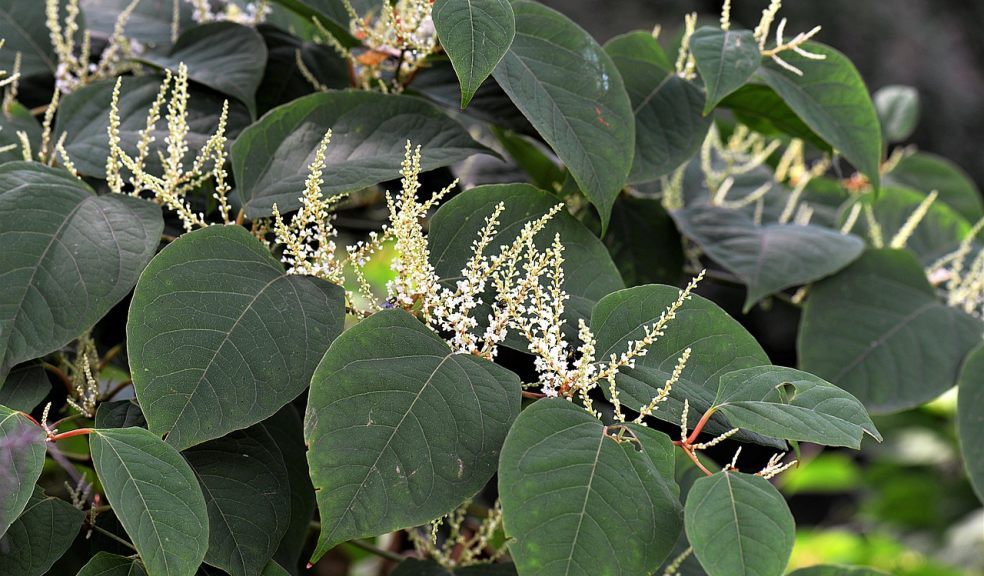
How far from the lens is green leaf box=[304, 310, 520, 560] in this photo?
44cm

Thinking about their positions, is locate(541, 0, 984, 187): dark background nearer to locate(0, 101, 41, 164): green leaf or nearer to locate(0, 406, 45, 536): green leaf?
locate(0, 101, 41, 164): green leaf

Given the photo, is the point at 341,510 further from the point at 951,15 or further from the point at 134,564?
the point at 951,15

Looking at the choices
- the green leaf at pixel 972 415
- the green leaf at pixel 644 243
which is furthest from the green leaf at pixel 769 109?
the green leaf at pixel 972 415

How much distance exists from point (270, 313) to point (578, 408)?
0.17 metres

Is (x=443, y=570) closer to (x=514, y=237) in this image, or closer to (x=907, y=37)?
(x=514, y=237)

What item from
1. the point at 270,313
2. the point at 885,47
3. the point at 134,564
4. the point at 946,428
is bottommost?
the point at 946,428

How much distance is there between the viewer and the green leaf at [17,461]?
0.42 m

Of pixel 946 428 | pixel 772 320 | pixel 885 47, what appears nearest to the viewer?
pixel 946 428

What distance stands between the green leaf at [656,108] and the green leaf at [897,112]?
655 millimetres

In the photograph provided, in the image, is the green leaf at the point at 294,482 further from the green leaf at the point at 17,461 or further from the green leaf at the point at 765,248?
the green leaf at the point at 765,248

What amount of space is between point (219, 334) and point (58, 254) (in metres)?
0.13

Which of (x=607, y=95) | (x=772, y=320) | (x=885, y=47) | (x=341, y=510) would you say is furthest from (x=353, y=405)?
(x=885, y=47)

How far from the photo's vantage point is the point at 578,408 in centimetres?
48

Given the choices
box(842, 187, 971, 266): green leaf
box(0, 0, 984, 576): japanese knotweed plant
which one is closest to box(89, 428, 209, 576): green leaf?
box(0, 0, 984, 576): japanese knotweed plant
